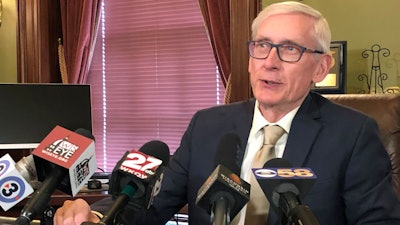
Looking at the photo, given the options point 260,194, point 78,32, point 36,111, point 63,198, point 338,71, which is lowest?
point 63,198

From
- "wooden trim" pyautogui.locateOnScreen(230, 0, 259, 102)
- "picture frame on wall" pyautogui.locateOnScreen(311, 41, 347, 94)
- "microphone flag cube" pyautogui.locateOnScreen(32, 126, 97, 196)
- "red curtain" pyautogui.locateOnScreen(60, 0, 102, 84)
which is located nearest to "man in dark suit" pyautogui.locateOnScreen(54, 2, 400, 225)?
"microphone flag cube" pyautogui.locateOnScreen(32, 126, 97, 196)

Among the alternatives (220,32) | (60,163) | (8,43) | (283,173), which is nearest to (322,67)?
(283,173)

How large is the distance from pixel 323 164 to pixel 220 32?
1748mm

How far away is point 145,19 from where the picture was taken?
3367 mm

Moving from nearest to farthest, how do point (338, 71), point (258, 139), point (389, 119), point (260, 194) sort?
1. point (260, 194)
2. point (258, 139)
3. point (389, 119)
4. point (338, 71)

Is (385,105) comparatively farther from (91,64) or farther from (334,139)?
(91,64)

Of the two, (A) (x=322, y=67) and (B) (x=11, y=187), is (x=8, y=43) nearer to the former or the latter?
(A) (x=322, y=67)

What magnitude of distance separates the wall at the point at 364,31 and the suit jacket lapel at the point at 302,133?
112 cm

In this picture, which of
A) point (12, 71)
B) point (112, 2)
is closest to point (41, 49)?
point (12, 71)

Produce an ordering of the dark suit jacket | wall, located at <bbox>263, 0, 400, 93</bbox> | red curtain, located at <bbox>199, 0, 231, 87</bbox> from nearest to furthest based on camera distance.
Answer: the dark suit jacket
wall, located at <bbox>263, 0, 400, 93</bbox>
red curtain, located at <bbox>199, 0, 231, 87</bbox>

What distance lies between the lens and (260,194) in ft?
4.28

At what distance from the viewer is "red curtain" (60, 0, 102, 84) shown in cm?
333

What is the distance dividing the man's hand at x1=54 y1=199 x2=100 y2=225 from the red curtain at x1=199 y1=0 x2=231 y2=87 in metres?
2.06

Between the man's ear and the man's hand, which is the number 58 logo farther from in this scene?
the man's ear
